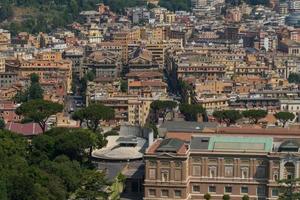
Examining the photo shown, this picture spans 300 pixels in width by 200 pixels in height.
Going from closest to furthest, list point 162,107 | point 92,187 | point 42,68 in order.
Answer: point 92,187 < point 162,107 < point 42,68

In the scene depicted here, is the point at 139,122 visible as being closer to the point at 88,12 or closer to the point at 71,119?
the point at 71,119

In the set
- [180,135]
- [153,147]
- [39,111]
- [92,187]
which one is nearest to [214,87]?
[39,111]

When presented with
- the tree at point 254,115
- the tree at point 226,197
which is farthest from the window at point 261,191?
the tree at point 254,115

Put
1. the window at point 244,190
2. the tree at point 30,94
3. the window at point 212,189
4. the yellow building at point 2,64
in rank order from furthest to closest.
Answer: the yellow building at point 2,64 → the tree at point 30,94 → the window at point 212,189 → the window at point 244,190

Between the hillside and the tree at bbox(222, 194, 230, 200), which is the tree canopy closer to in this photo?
the tree at bbox(222, 194, 230, 200)

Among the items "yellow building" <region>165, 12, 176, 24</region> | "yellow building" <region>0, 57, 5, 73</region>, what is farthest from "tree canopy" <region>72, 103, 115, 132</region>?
"yellow building" <region>165, 12, 176, 24</region>

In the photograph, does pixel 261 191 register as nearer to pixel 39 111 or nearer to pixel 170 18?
pixel 39 111

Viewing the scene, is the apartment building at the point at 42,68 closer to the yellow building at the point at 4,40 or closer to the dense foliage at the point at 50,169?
the yellow building at the point at 4,40
